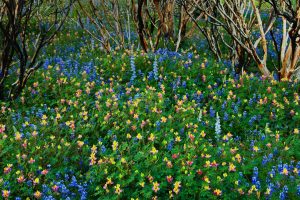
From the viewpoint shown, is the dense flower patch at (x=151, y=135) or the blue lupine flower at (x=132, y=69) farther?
the blue lupine flower at (x=132, y=69)

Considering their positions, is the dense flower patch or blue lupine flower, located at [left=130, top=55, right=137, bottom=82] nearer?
the dense flower patch

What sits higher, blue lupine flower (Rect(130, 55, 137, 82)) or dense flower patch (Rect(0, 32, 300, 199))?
blue lupine flower (Rect(130, 55, 137, 82))

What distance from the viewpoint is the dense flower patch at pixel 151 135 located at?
363 cm

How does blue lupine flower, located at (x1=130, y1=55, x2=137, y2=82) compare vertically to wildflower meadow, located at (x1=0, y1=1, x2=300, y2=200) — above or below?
above

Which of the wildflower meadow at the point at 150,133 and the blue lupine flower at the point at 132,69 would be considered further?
the blue lupine flower at the point at 132,69

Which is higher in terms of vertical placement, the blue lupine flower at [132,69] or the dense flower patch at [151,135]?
the blue lupine flower at [132,69]

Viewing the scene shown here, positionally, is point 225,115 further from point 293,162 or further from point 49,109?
point 49,109

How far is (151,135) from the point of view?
402 centimetres

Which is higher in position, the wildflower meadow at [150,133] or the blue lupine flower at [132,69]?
the blue lupine flower at [132,69]

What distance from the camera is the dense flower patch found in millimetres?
3635

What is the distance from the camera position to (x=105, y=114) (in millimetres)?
4855

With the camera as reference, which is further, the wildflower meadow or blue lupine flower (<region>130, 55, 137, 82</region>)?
blue lupine flower (<region>130, 55, 137, 82</region>)

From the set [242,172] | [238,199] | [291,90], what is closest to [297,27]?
[291,90]

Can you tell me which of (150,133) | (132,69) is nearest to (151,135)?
(150,133)
